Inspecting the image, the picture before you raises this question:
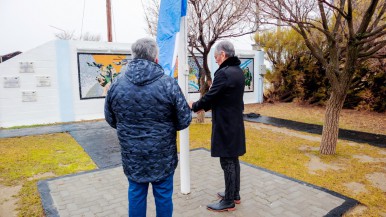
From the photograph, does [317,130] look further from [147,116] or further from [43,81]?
[43,81]

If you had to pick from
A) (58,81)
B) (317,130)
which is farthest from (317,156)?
(58,81)

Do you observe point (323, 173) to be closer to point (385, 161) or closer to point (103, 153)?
point (385, 161)

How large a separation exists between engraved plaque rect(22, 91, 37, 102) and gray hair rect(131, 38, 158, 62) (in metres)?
8.61

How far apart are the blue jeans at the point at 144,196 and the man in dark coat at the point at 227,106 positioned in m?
0.88

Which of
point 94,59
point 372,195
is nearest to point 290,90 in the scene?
point 94,59

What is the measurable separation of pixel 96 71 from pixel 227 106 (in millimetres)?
8693

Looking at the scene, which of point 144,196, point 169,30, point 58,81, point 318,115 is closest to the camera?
point 144,196

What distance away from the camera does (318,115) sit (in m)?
11.0

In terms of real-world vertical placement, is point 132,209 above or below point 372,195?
above

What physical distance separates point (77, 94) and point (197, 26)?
5374mm

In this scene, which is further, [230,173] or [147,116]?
[230,173]

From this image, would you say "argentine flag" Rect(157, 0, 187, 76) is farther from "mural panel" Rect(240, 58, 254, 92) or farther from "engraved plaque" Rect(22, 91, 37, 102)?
"mural panel" Rect(240, 58, 254, 92)

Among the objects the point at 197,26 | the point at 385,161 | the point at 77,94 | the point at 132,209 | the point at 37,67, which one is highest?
the point at 197,26

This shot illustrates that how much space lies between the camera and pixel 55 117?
32.5 feet
